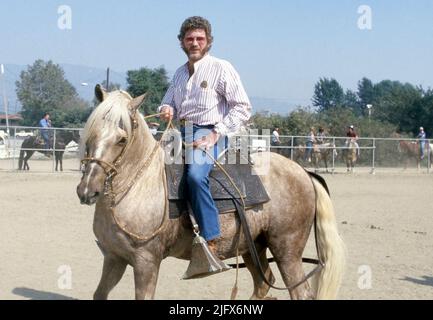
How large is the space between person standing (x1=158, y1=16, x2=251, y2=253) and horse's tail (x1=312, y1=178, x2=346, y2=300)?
1064 millimetres

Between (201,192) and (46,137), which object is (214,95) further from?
(46,137)

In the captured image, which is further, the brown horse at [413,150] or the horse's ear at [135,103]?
the brown horse at [413,150]

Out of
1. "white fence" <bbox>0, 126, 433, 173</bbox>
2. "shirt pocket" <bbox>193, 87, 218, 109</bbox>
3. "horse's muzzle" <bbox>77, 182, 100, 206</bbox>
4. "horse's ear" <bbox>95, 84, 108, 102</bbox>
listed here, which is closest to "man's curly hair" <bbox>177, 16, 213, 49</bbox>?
"shirt pocket" <bbox>193, 87, 218, 109</bbox>

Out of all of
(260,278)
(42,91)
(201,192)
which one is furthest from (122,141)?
(42,91)

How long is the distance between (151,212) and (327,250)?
170cm

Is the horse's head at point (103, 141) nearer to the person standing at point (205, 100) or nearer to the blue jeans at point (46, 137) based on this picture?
the person standing at point (205, 100)

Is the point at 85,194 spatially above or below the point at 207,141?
below

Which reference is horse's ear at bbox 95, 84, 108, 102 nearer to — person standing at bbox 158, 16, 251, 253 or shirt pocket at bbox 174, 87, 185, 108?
person standing at bbox 158, 16, 251, 253

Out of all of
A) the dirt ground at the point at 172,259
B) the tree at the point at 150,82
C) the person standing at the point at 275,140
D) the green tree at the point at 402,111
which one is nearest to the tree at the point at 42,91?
the tree at the point at 150,82

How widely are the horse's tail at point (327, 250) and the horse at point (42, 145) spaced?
17.0 metres

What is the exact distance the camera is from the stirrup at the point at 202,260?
15.2 feet

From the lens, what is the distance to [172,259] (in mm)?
8125

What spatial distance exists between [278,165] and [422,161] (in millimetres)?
24335

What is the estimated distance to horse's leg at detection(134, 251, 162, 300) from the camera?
14.4 feet
